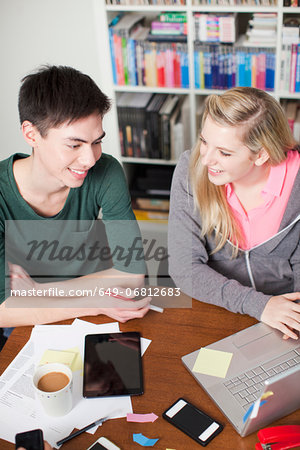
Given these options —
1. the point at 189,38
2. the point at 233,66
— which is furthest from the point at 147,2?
the point at 233,66

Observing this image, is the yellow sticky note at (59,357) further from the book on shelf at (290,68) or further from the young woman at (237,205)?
the book on shelf at (290,68)

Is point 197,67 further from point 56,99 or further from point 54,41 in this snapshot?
point 56,99

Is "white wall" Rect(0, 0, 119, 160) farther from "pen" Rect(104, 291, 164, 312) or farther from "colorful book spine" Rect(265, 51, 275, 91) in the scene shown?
"pen" Rect(104, 291, 164, 312)

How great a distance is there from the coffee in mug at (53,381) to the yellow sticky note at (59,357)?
12cm

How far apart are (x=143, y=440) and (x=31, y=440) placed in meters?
0.24

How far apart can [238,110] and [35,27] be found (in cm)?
186

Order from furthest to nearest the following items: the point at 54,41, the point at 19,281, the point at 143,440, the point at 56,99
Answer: the point at 54,41, the point at 19,281, the point at 56,99, the point at 143,440

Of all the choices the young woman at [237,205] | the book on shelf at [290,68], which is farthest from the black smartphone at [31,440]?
the book on shelf at [290,68]

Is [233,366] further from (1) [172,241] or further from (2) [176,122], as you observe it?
(2) [176,122]

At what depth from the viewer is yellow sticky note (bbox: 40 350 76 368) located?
1.32 metres

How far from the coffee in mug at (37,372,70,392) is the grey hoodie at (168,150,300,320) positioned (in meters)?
0.50

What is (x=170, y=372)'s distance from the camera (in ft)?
4.21

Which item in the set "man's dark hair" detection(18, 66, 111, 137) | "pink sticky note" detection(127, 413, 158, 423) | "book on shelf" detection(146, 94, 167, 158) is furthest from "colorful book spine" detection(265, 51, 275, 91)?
"pink sticky note" detection(127, 413, 158, 423)

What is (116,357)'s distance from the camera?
1.33 meters
